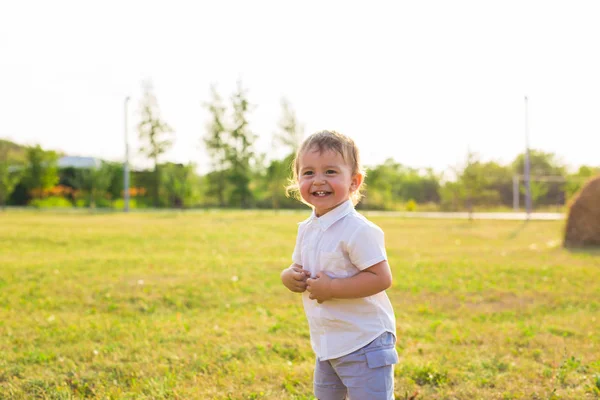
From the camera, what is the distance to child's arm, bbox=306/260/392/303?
2.40 metres

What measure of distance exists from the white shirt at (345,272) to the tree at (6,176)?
28.6m

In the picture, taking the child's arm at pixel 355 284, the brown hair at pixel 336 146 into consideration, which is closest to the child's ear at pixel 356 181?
the brown hair at pixel 336 146

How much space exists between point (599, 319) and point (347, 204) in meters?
4.71

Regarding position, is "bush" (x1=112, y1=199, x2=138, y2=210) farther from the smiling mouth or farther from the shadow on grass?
the smiling mouth

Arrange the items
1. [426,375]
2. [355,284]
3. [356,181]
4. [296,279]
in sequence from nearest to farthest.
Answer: [355,284] < [296,279] < [356,181] < [426,375]

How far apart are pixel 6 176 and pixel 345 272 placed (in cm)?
2920

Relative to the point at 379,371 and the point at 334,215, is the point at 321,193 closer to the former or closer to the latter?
the point at 334,215

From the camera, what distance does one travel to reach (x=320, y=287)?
2422mm

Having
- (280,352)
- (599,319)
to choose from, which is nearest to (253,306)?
(280,352)

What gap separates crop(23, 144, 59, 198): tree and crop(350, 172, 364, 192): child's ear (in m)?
29.6

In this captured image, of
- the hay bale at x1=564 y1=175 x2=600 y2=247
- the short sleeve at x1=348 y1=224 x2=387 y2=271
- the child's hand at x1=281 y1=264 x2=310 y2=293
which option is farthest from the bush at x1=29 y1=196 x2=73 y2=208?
the short sleeve at x1=348 y1=224 x2=387 y2=271

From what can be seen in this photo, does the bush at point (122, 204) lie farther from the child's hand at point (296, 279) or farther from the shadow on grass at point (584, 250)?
the child's hand at point (296, 279)

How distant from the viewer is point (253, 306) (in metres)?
6.45

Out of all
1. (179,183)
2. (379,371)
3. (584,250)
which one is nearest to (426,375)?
(379,371)
